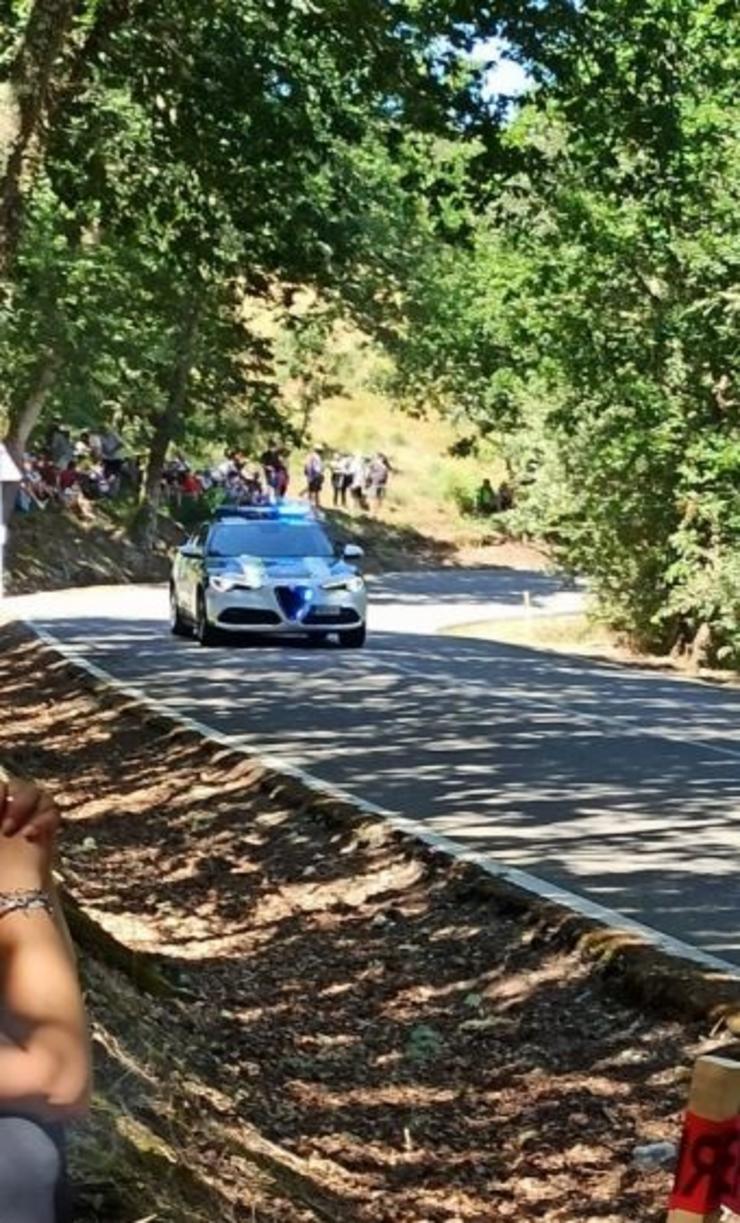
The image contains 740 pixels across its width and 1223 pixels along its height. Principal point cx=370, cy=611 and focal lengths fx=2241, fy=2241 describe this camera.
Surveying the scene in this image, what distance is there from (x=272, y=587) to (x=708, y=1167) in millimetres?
23152

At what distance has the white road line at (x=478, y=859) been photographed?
9227mm

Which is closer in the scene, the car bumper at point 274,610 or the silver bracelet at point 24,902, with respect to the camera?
the silver bracelet at point 24,902

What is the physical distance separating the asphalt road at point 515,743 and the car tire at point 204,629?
0.36 meters

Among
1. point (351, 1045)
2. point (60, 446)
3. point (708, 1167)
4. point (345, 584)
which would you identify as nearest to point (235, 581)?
point (345, 584)

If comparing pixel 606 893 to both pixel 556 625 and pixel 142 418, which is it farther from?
pixel 142 418

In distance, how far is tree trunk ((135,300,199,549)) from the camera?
50.6 meters

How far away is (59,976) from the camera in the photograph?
3016 mm

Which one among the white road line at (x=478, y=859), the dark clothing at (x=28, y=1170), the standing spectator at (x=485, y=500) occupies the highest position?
the standing spectator at (x=485, y=500)

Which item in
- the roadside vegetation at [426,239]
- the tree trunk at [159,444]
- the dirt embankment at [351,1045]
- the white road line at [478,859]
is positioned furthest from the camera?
the tree trunk at [159,444]

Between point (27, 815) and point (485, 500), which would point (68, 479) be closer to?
point (485, 500)

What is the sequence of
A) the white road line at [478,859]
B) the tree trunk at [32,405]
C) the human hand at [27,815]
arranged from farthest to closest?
1. the tree trunk at [32,405]
2. the white road line at [478,859]
3. the human hand at [27,815]

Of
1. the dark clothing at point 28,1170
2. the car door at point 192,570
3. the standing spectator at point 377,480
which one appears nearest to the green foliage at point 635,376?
the car door at point 192,570

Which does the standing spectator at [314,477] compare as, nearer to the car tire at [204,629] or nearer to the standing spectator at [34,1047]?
the car tire at [204,629]

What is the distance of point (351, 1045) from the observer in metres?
8.87
